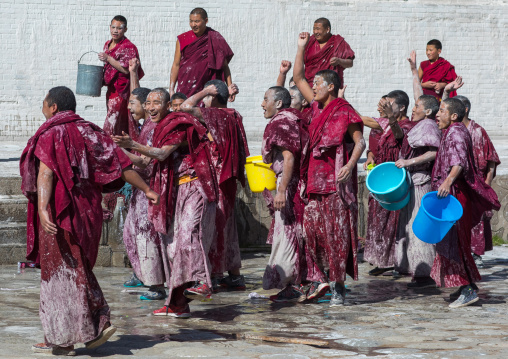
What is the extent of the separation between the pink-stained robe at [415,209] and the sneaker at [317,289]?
4.13 feet

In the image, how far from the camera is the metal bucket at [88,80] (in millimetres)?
9406

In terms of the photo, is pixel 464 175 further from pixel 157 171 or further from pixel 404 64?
pixel 404 64

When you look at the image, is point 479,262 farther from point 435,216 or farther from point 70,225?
point 70,225

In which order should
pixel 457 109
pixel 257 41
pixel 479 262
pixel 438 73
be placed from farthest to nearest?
pixel 257 41 < pixel 438 73 < pixel 479 262 < pixel 457 109

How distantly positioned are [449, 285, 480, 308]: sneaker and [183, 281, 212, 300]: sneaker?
1828 mm

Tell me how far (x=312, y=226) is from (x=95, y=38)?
26.5 ft

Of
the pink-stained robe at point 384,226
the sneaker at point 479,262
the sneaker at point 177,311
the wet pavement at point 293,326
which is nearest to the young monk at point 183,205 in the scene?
the sneaker at point 177,311

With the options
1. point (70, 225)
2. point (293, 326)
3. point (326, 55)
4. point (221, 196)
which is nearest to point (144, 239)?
point (221, 196)

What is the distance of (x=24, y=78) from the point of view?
13492 millimetres

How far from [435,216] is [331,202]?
0.77 metres

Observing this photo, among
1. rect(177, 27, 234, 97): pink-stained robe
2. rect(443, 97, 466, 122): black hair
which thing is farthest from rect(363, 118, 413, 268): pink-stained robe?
rect(177, 27, 234, 97): pink-stained robe

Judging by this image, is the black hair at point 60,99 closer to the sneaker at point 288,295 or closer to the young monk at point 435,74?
the sneaker at point 288,295

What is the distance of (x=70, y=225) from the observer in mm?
4867

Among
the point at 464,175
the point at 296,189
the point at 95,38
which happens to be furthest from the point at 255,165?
the point at 95,38
